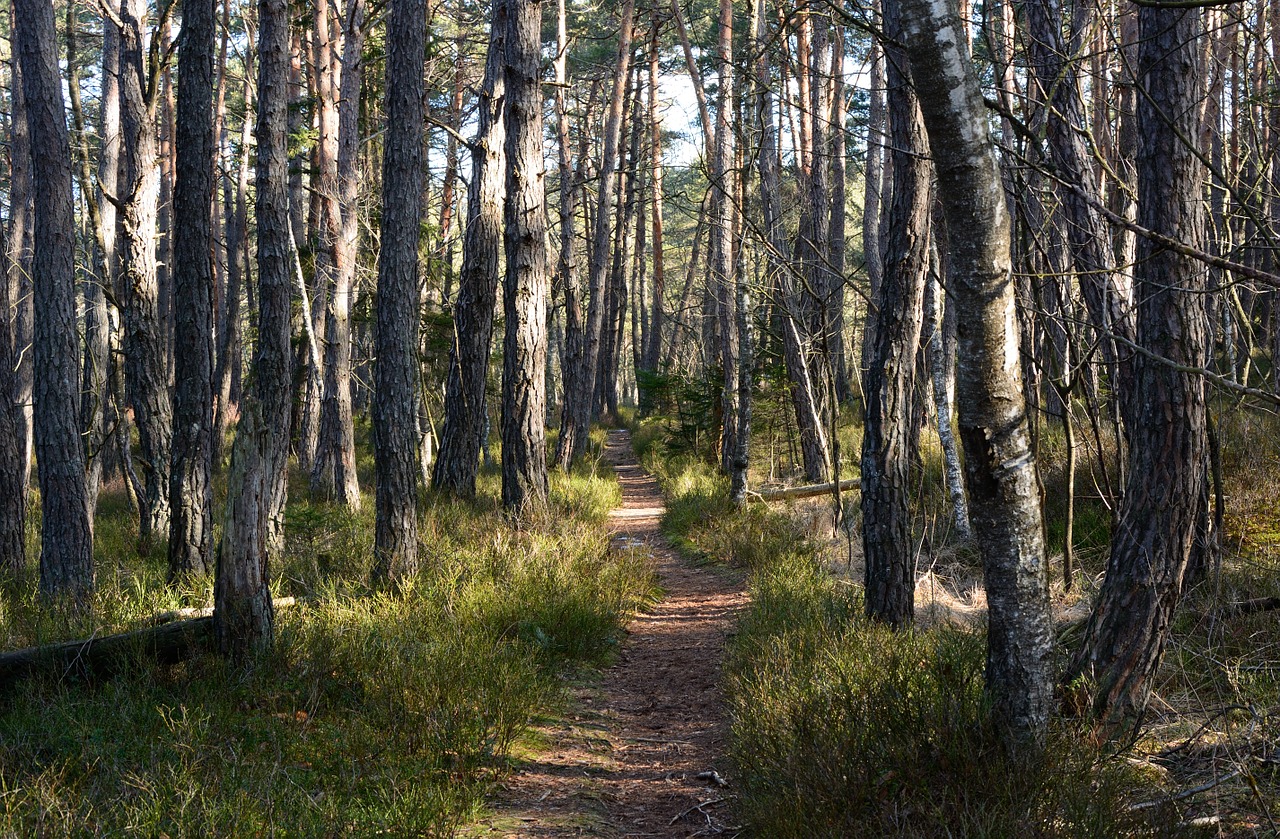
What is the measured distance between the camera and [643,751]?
15.8 ft

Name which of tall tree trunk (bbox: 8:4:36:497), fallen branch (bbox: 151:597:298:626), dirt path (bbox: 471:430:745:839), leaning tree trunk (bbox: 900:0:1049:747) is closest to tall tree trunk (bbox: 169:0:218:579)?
fallen branch (bbox: 151:597:298:626)

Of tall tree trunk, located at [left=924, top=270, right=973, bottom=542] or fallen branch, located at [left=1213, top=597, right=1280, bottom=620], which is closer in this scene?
fallen branch, located at [left=1213, top=597, right=1280, bottom=620]

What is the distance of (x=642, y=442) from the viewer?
74.2 feet

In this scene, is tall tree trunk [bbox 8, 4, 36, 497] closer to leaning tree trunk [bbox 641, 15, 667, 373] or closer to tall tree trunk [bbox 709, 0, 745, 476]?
tall tree trunk [bbox 709, 0, 745, 476]

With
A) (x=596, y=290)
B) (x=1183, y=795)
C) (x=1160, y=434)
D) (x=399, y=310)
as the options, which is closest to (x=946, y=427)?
(x=1160, y=434)

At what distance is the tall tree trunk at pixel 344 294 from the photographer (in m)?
12.1

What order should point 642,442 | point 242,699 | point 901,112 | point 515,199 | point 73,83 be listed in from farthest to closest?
point 642,442
point 73,83
point 515,199
point 901,112
point 242,699

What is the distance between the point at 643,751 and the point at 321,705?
5.88 feet

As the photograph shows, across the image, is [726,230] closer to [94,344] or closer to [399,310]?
[399,310]

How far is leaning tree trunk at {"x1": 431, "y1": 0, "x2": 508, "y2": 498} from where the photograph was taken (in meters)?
11.0

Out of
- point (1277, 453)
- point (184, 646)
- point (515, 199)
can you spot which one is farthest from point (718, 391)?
point (184, 646)

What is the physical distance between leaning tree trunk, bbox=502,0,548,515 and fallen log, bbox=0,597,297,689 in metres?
4.52

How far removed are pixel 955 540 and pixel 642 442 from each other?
46.4 feet

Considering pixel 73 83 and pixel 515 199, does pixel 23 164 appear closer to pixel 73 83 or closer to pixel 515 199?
pixel 73 83
